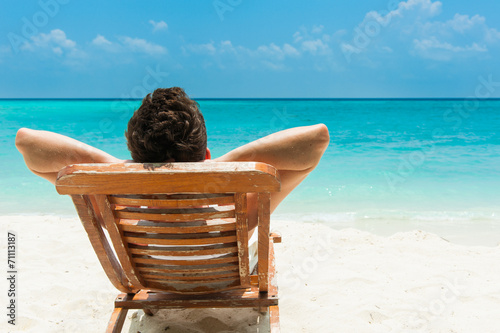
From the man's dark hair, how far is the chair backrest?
0.17 metres

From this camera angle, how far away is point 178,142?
1.51 m

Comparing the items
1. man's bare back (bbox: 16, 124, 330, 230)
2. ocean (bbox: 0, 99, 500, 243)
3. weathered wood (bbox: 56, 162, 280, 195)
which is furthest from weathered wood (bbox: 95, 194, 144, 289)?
ocean (bbox: 0, 99, 500, 243)

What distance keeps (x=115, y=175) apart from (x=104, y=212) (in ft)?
0.78

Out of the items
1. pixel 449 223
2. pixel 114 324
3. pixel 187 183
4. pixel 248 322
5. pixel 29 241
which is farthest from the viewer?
pixel 449 223

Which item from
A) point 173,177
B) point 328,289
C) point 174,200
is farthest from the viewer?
point 328,289

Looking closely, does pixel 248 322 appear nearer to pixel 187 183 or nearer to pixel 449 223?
pixel 187 183

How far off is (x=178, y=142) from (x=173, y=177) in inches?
9.3

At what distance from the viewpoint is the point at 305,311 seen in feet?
8.59

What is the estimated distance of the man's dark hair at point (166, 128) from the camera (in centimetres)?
149

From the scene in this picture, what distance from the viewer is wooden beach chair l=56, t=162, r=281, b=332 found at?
1.33 metres

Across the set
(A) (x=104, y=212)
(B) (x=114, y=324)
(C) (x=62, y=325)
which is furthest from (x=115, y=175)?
(C) (x=62, y=325)

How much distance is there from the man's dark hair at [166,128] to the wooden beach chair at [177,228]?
0.56ft

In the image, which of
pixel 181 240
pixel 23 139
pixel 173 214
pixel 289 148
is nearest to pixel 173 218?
pixel 173 214

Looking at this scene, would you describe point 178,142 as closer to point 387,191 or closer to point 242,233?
point 242,233
